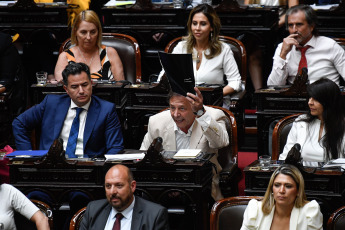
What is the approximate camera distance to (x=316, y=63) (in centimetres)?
587

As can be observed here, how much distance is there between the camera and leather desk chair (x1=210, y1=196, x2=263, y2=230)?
13.4 ft

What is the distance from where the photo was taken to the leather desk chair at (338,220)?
13.1 feet

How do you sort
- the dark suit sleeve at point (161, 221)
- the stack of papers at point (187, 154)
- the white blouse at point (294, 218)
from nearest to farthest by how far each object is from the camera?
the white blouse at point (294, 218), the dark suit sleeve at point (161, 221), the stack of papers at point (187, 154)

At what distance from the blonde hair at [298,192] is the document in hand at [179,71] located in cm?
86

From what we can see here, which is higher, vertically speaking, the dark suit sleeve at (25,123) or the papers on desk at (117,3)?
the papers on desk at (117,3)

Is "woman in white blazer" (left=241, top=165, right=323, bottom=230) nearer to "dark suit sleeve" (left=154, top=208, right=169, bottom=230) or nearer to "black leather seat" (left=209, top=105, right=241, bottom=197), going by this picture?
"dark suit sleeve" (left=154, top=208, right=169, bottom=230)

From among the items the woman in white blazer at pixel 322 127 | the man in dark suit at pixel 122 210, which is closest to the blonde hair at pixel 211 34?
the woman in white blazer at pixel 322 127

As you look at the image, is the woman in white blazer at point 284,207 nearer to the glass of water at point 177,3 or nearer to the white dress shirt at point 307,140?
the white dress shirt at point 307,140

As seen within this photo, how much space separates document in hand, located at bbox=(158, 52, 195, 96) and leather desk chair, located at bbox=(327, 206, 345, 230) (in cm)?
116

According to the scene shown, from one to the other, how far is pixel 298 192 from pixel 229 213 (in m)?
0.37

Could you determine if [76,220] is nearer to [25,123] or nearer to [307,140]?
[25,123]

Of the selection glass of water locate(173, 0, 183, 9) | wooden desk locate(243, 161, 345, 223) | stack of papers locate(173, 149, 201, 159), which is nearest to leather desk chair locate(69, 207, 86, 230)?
stack of papers locate(173, 149, 201, 159)

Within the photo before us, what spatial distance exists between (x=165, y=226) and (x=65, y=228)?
0.76 metres

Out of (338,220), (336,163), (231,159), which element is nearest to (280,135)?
→ (231,159)
